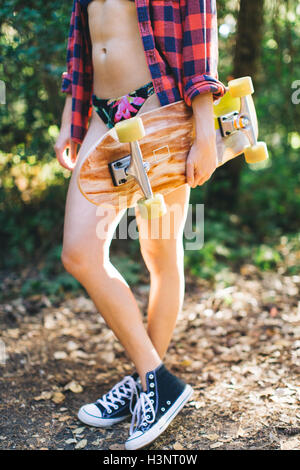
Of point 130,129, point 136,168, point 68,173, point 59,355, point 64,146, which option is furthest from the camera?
point 68,173

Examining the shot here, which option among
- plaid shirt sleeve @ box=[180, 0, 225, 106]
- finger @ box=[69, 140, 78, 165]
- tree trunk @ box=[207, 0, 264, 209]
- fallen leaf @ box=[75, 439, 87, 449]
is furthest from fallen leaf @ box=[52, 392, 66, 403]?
tree trunk @ box=[207, 0, 264, 209]

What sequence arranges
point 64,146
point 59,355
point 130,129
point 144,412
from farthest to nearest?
point 59,355
point 64,146
point 144,412
point 130,129

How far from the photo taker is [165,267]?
1.97 m

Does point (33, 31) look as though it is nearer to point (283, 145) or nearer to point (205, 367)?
point (205, 367)

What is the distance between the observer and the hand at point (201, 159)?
1645mm

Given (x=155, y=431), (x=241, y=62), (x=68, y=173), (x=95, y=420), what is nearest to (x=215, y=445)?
(x=155, y=431)

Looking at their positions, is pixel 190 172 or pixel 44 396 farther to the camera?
pixel 44 396

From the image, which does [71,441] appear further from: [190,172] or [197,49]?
[197,49]

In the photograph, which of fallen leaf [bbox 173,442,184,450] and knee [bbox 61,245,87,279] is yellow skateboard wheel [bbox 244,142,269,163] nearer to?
knee [bbox 61,245,87,279]

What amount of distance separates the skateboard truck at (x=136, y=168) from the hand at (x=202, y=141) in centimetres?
19

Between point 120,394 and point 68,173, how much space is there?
245 centimetres

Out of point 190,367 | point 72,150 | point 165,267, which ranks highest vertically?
point 72,150

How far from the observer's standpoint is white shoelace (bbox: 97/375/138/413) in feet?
6.50
